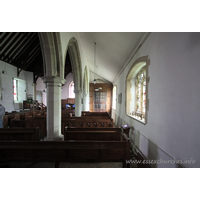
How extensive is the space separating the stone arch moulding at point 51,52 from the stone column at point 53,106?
8.8 inches

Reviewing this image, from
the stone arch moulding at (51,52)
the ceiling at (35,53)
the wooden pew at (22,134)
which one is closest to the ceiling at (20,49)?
the ceiling at (35,53)

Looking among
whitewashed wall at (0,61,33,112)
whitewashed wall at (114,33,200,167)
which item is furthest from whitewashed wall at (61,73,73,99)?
whitewashed wall at (114,33,200,167)

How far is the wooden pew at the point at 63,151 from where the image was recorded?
2.16 meters

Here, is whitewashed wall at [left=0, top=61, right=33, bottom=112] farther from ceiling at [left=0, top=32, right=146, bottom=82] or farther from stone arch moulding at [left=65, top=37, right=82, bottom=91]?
stone arch moulding at [left=65, top=37, right=82, bottom=91]

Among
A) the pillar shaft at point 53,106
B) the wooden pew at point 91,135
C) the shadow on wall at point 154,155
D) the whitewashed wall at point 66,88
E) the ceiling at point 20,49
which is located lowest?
the shadow on wall at point 154,155

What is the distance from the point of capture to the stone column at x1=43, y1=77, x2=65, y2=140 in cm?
372

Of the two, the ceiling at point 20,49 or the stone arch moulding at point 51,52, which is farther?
the ceiling at point 20,49

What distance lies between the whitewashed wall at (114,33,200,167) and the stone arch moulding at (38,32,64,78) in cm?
276

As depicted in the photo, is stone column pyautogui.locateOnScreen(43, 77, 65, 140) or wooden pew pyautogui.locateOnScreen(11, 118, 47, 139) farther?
wooden pew pyautogui.locateOnScreen(11, 118, 47, 139)

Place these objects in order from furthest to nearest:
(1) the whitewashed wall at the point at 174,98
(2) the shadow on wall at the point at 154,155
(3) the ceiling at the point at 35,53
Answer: (3) the ceiling at the point at 35,53 → (2) the shadow on wall at the point at 154,155 → (1) the whitewashed wall at the point at 174,98

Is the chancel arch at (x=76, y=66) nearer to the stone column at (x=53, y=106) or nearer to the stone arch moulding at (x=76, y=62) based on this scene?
the stone arch moulding at (x=76, y=62)

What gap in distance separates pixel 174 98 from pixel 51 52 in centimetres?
363

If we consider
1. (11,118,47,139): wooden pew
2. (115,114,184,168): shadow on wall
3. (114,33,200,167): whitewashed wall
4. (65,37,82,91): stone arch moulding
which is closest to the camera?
(114,33,200,167): whitewashed wall

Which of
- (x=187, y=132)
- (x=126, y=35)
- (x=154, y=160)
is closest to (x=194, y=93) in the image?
(x=187, y=132)
